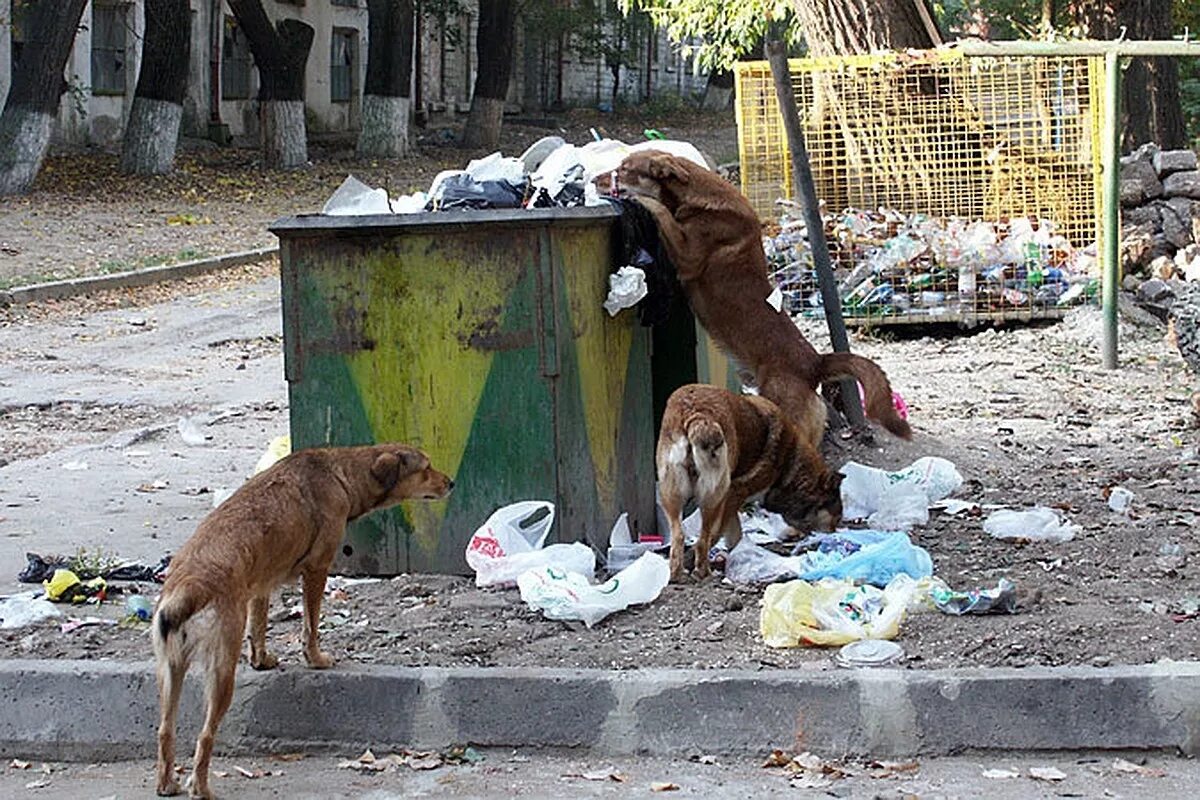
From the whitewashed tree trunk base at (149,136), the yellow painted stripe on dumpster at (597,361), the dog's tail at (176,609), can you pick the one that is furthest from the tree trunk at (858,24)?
the whitewashed tree trunk base at (149,136)

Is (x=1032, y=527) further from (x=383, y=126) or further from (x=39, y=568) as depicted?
(x=383, y=126)

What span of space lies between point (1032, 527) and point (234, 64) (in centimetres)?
3289

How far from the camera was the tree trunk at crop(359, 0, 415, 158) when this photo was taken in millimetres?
33094

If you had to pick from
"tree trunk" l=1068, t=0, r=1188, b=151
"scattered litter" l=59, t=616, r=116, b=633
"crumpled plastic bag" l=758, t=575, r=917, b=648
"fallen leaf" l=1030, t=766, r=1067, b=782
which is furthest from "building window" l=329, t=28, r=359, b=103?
"fallen leaf" l=1030, t=766, r=1067, b=782

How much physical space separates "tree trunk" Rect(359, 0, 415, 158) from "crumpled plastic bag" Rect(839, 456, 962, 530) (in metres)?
26.1

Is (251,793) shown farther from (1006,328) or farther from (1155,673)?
(1006,328)

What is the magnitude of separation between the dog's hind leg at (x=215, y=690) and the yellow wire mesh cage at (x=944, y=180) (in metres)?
9.10

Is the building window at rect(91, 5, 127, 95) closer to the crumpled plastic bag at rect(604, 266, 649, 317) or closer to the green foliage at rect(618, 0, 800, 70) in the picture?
the green foliage at rect(618, 0, 800, 70)

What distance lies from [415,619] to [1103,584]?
250 cm

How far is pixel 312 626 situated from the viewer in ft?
17.6

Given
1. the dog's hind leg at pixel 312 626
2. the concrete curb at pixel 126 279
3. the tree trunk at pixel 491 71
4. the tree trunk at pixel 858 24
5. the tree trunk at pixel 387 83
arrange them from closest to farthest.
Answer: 1. the dog's hind leg at pixel 312 626
2. the tree trunk at pixel 858 24
3. the concrete curb at pixel 126 279
4. the tree trunk at pixel 387 83
5. the tree trunk at pixel 491 71

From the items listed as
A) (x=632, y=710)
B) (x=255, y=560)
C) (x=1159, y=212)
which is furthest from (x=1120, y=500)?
(x=1159, y=212)

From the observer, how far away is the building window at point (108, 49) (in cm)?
3359

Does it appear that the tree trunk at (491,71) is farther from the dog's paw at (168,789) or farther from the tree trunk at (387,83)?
the dog's paw at (168,789)
